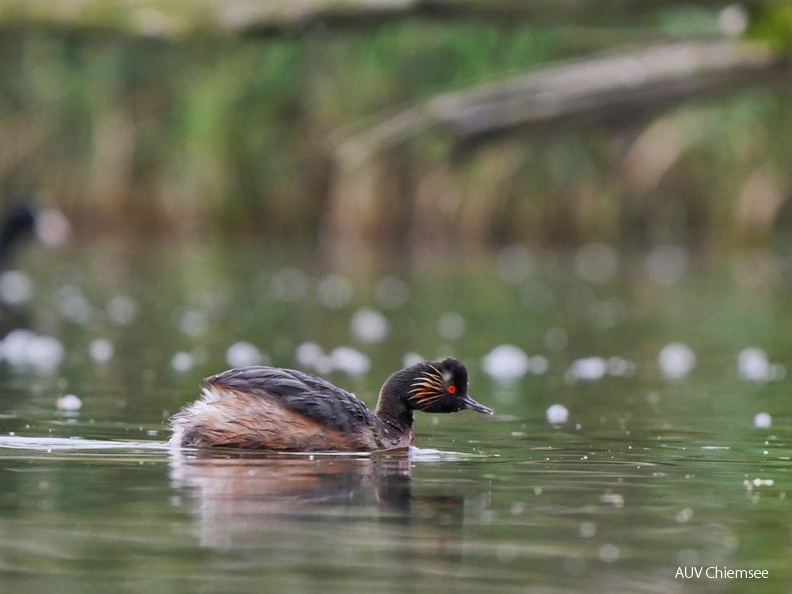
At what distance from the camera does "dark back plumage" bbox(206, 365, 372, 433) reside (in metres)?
8.06

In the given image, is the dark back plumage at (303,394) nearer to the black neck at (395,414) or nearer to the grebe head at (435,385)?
the black neck at (395,414)

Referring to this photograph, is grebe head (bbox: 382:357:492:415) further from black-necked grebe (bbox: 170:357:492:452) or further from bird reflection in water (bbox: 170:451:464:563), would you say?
bird reflection in water (bbox: 170:451:464:563)

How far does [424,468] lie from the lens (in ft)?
25.0

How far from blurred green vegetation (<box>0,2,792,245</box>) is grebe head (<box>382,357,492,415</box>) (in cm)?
1736

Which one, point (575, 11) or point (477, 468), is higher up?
point (575, 11)

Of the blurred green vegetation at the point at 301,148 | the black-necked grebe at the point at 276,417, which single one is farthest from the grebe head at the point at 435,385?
the blurred green vegetation at the point at 301,148

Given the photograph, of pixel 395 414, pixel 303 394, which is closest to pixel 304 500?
pixel 303 394

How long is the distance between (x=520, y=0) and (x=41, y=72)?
49.3 feet

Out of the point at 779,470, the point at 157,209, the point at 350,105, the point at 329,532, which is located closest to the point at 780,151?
the point at 350,105

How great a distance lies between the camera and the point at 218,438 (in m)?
8.04

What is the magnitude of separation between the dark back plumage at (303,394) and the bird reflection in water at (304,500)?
0.20m

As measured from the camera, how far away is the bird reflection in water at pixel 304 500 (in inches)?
231

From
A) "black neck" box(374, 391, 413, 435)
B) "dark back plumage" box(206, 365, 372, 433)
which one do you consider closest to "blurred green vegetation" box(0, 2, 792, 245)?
"black neck" box(374, 391, 413, 435)

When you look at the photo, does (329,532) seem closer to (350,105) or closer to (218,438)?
(218,438)
